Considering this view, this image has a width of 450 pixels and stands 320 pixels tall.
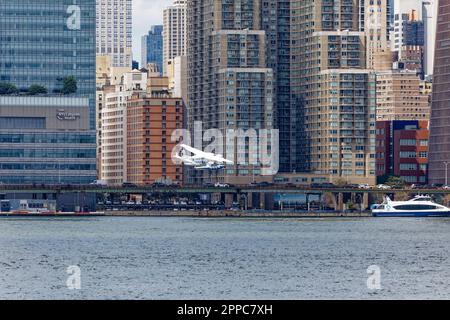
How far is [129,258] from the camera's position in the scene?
10856cm

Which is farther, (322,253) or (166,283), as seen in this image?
(322,253)

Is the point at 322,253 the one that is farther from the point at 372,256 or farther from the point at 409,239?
the point at 409,239

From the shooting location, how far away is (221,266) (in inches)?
3777

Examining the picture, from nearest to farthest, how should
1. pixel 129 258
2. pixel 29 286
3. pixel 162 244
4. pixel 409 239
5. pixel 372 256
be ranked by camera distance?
pixel 29 286 < pixel 129 258 < pixel 372 256 < pixel 162 244 < pixel 409 239

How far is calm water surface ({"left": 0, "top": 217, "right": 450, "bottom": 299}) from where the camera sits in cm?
6919

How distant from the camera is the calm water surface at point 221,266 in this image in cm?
6919

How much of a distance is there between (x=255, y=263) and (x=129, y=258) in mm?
12873

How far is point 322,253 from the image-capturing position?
121 m
